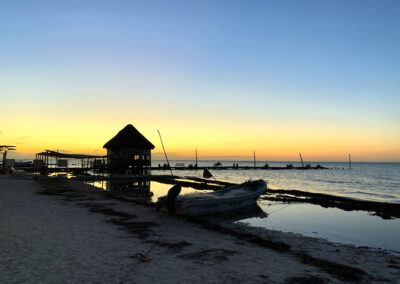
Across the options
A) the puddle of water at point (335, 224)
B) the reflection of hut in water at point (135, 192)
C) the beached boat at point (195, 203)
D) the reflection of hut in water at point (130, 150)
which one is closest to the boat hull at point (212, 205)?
the beached boat at point (195, 203)

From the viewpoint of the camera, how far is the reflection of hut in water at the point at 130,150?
44.7m

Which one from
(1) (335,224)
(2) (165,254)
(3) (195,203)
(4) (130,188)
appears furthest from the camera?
(4) (130,188)

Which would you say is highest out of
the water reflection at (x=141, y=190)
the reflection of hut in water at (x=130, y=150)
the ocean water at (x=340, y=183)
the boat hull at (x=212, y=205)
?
the reflection of hut in water at (x=130, y=150)

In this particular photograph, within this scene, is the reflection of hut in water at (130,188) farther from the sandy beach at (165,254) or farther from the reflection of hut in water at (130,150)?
the sandy beach at (165,254)

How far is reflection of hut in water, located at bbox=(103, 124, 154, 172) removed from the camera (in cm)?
4466

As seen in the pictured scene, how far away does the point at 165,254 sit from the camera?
283 inches

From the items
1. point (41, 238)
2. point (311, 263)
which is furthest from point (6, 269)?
point (311, 263)

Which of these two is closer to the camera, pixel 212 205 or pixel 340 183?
pixel 212 205

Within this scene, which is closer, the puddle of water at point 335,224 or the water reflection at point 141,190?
the puddle of water at point 335,224

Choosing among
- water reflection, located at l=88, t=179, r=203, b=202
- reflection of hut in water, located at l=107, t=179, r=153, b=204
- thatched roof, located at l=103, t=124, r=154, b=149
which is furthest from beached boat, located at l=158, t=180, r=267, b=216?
thatched roof, located at l=103, t=124, r=154, b=149

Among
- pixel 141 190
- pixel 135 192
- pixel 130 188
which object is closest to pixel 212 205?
pixel 135 192

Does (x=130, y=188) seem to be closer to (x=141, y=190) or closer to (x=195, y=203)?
(x=141, y=190)

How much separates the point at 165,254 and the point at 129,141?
3921cm

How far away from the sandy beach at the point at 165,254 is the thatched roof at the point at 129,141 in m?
33.3
